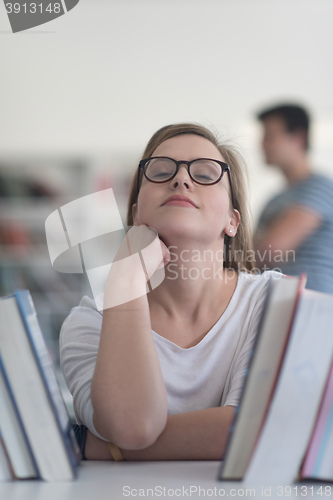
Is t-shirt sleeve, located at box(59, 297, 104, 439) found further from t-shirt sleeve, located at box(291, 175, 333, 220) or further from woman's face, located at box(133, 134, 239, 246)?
t-shirt sleeve, located at box(291, 175, 333, 220)

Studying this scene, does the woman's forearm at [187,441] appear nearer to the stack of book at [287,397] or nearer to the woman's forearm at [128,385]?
the woman's forearm at [128,385]

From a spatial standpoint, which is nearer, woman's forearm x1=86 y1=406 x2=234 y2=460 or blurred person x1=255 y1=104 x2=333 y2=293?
woman's forearm x1=86 y1=406 x2=234 y2=460

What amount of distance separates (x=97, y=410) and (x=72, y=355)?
0.23m

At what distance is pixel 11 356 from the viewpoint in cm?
50

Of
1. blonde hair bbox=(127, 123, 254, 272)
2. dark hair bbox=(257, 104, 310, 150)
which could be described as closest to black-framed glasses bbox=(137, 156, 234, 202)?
blonde hair bbox=(127, 123, 254, 272)

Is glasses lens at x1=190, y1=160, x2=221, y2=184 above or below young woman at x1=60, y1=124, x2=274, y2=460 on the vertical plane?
above

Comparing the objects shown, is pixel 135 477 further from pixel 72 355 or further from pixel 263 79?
pixel 263 79

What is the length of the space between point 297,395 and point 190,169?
2.13 ft

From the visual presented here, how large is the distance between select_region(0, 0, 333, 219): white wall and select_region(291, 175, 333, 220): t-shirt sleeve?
94.7 inches

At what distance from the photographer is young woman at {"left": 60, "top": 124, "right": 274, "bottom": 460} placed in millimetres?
649

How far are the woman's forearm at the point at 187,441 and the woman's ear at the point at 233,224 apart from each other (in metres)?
0.55

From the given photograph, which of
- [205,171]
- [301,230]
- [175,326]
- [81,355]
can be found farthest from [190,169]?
[301,230]

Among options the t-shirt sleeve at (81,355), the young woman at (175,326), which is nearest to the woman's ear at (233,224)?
the young woman at (175,326)

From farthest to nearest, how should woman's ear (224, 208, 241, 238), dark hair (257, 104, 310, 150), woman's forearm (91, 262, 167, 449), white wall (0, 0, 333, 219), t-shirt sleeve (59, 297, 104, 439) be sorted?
white wall (0, 0, 333, 219) → dark hair (257, 104, 310, 150) → woman's ear (224, 208, 241, 238) → t-shirt sleeve (59, 297, 104, 439) → woman's forearm (91, 262, 167, 449)
